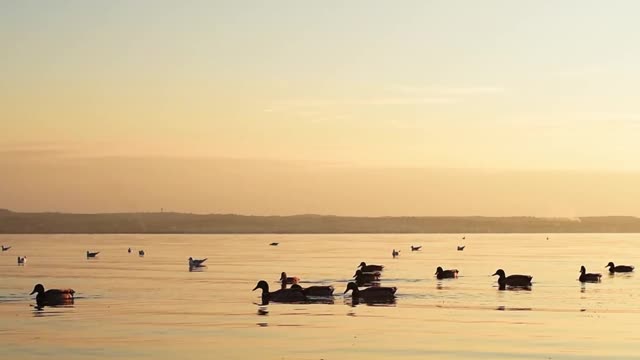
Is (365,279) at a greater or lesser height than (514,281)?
greater

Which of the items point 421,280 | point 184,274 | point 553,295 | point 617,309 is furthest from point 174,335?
point 184,274

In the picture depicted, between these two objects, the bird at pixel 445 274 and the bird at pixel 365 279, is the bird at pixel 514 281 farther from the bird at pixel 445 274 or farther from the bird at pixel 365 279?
the bird at pixel 365 279

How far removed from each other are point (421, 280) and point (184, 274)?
49.2 ft

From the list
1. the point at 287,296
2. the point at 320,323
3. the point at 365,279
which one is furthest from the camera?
the point at 365,279

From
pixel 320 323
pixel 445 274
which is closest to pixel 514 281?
pixel 445 274

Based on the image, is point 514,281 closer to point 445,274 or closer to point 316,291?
point 445,274

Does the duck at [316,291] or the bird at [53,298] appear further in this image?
the duck at [316,291]

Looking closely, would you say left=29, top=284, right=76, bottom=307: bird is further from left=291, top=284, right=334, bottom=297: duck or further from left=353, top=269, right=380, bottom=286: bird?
left=353, top=269, right=380, bottom=286: bird

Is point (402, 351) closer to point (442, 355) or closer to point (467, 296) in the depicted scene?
point (442, 355)

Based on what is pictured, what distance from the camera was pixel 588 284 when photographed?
2376 inches

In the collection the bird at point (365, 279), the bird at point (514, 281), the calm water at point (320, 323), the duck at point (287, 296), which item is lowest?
the calm water at point (320, 323)

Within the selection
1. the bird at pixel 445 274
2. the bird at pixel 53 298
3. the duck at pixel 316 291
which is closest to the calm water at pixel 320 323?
the bird at pixel 53 298

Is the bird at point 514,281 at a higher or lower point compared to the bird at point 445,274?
lower

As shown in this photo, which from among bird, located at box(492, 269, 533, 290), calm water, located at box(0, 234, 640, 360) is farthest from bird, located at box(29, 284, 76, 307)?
bird, located at box(492, 269, 533, 290)
